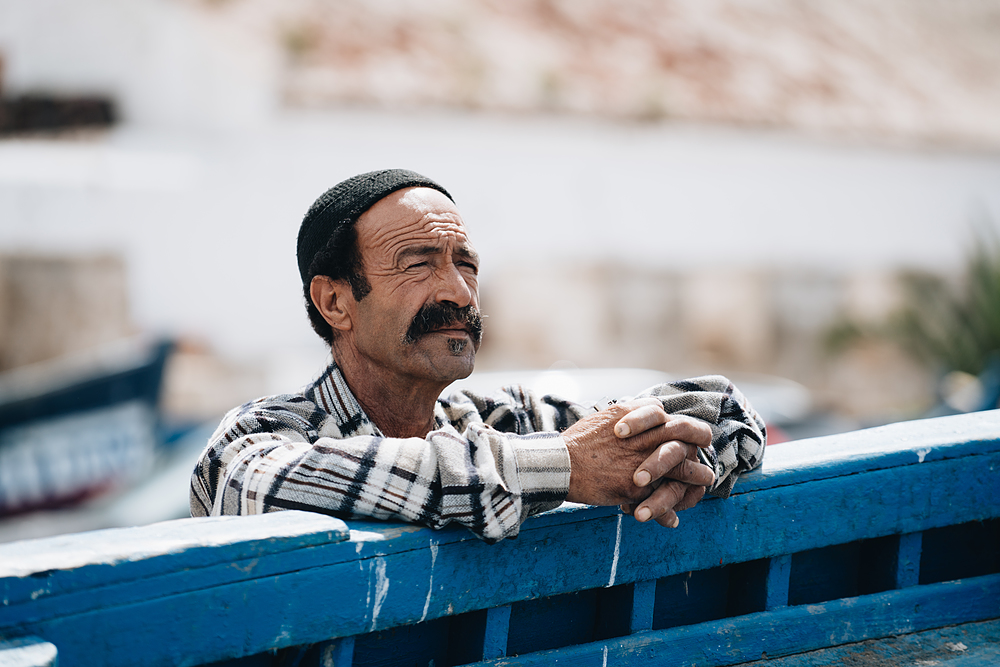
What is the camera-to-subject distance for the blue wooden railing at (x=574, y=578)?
118 cm

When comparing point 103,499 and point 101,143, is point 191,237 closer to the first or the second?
point 101,143

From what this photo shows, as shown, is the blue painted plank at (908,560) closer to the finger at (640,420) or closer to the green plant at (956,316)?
the finger at (640,420)

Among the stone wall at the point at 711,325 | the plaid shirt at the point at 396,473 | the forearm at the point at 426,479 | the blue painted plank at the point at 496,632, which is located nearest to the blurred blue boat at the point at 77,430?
the stone wall at the point at 711,325

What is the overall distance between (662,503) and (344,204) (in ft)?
3.10

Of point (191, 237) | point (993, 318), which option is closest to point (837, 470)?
point (191, 237)

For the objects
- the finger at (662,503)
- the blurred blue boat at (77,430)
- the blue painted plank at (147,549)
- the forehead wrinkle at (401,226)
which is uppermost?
the forehead wrinkle at (401,226)

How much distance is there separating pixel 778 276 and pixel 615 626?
11306 mm

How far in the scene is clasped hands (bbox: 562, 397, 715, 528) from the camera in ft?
4.79

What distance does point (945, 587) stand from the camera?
6.41ft

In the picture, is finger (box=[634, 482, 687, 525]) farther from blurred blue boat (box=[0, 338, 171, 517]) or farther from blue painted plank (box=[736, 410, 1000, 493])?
blurred blue boat (box=[0, 338, 171, 517])

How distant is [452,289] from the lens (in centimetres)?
192

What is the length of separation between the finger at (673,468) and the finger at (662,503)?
0.02 meters

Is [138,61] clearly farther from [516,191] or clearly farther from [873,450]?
[873,450]

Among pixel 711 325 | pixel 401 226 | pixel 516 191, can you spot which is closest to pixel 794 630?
pixel 401 226
